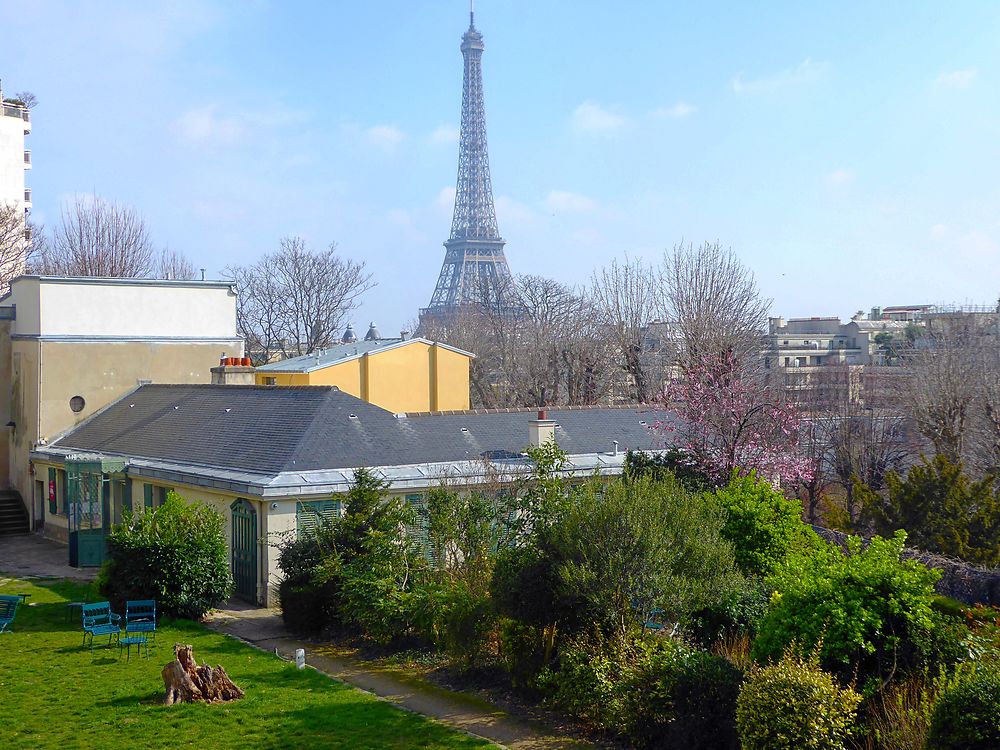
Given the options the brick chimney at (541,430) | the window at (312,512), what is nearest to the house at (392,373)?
the brick chimney at (541,430)

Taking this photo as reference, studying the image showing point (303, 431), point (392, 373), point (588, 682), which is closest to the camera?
point (588, 682)

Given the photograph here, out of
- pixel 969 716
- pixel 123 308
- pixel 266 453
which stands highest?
pixel 123 308

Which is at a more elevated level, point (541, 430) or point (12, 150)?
point (12, 150)

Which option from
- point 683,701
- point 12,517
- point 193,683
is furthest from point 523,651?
point 12,517

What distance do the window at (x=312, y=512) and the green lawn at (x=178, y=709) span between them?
357 centimetres

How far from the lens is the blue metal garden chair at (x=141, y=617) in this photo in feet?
52.3

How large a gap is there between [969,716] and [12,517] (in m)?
29.9

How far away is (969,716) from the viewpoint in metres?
8.25

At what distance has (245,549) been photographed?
806 inches

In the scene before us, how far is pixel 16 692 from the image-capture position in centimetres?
1384

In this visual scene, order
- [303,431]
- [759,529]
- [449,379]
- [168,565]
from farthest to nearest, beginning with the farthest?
[449,379] → [303,431] → [168,565] → [759,529]

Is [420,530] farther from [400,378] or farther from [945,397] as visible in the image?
[945,397]

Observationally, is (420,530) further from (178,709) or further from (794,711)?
(794,711)

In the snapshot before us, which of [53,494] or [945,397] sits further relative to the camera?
[945,397]
